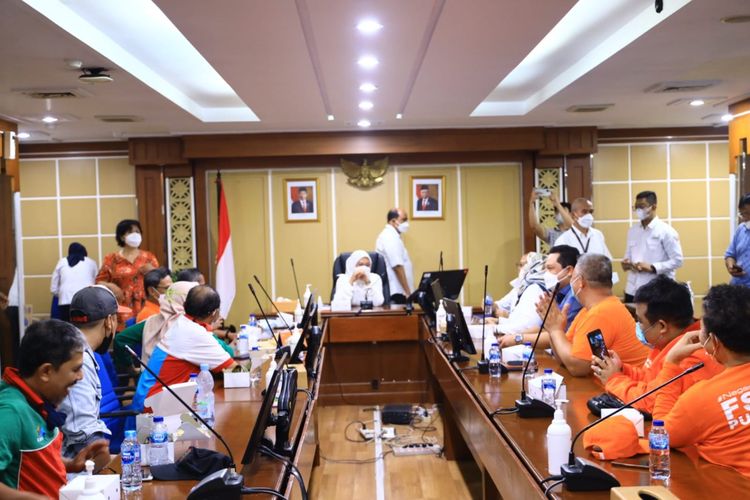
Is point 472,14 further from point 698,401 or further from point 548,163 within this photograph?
point 548,163

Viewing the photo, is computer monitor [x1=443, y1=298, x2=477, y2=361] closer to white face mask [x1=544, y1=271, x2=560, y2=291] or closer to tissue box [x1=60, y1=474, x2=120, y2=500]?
white face mask [x1=544, y1=271, x2=560, y2=291]

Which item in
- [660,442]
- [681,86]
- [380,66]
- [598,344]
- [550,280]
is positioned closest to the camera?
[660,442]

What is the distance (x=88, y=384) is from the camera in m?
2.60

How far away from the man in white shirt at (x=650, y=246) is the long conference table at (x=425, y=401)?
220 centimetres

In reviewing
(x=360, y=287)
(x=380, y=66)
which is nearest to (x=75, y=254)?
(x=360, y=287)

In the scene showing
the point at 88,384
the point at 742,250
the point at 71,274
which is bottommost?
the point at 88,384

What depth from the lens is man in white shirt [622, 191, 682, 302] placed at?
648 cm

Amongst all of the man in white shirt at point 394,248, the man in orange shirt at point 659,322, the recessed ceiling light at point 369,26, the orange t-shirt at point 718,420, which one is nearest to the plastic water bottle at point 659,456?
the orange t-shirt at point 718,420

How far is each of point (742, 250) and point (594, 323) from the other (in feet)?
10.4

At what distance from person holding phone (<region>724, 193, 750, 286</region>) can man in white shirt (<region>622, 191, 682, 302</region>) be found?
25.5 inches

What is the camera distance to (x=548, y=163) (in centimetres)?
805

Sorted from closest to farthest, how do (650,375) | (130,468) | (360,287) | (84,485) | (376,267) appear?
(84,485) → (130,468) → (650,375) → (360,287) → (376,267)

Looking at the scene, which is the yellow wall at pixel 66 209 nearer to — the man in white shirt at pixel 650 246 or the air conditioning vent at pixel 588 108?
the air conditioning vent at pixel 588 108

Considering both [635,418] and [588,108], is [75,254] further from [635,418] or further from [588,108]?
[635,418]
